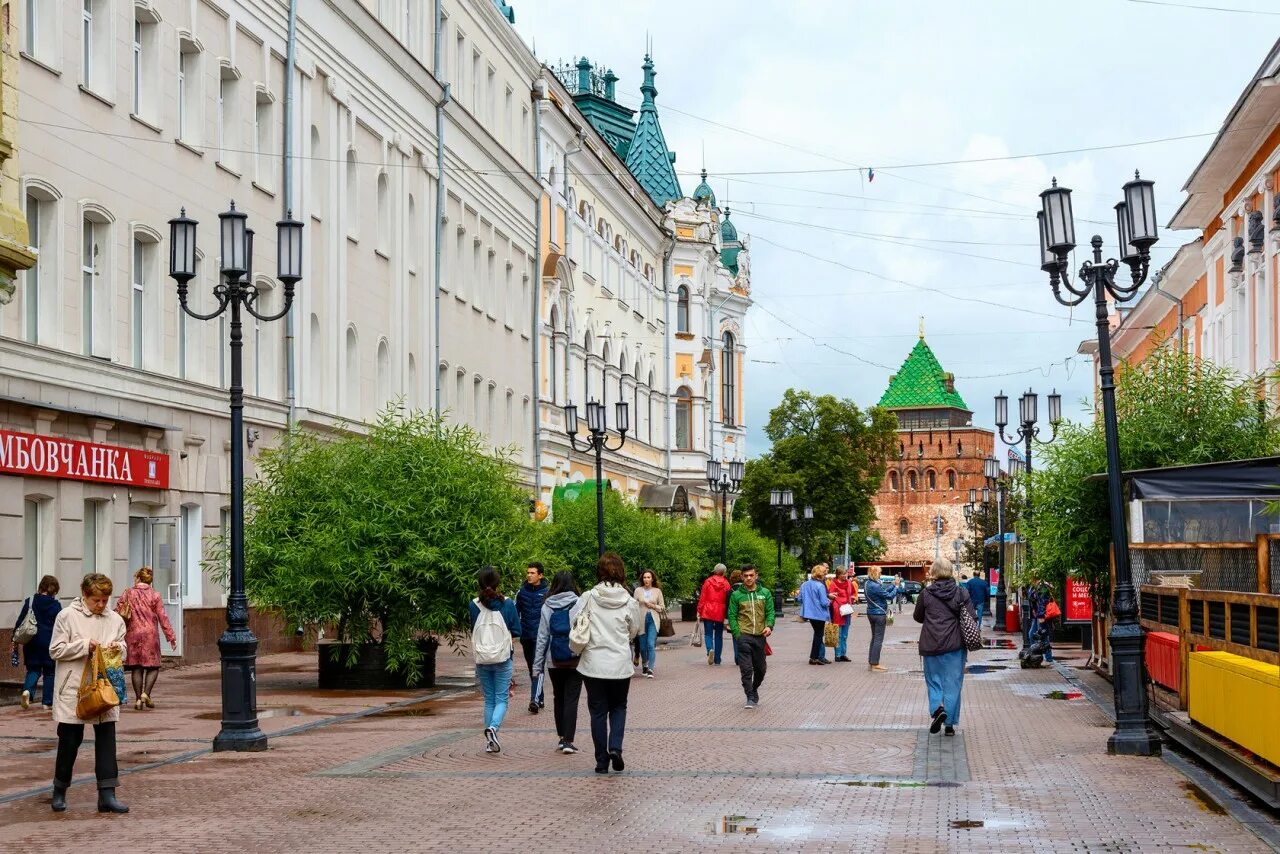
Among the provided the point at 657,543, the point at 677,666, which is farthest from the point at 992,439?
the point at 677,666

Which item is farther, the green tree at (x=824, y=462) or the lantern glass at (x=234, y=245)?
the green tree at (x=824, y=462)

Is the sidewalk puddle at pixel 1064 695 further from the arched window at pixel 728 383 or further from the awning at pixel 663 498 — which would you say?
the arched window at pixel 728 383

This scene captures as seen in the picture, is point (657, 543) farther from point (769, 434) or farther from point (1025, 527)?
point (769, 434)

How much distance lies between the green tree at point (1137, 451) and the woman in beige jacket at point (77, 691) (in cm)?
1558

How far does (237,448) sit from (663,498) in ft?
150

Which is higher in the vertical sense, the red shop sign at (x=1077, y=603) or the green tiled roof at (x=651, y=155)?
the green tiled roof at (x=651, y=155)

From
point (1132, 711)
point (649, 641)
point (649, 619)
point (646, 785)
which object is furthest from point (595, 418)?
point (646, 785)

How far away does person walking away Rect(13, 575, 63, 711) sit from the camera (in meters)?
19.2

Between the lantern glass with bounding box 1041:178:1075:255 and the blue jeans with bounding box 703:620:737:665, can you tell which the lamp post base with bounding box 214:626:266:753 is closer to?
the lantern glass with bounding box 1041:178:1075:255

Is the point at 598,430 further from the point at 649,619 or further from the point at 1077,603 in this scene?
the point at 1077,603

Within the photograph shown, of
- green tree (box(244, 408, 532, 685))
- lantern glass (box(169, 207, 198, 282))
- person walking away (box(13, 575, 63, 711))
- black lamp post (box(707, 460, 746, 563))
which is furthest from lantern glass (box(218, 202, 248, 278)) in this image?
black lamp post (box(707, 460, 746, 563))

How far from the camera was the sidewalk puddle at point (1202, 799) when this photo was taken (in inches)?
433

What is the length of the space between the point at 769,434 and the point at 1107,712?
65175 mm

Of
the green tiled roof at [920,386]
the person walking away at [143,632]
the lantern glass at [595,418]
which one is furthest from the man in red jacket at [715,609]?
the green tiled roof at [920,386]
